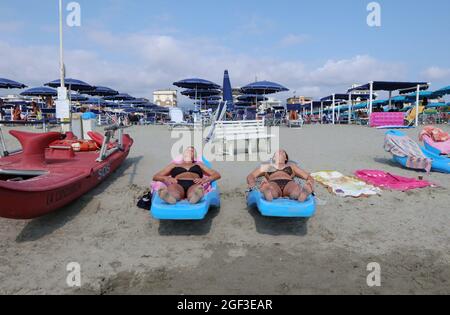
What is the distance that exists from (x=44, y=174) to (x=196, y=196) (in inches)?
86.2

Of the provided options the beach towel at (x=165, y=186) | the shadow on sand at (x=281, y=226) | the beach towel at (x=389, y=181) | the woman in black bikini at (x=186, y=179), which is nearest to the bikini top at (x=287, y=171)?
the shadow on sand at (x=281, y=226)

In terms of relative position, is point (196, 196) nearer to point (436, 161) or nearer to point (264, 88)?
point (436, 161)

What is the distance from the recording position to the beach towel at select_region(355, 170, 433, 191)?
17.1 feet

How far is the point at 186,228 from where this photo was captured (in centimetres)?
386

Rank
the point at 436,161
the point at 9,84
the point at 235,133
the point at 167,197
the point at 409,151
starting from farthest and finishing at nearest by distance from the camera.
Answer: the point at 9,84 → the point at 235,133 → the point at 409,151 → the point at 436,161 → the point at 167,197

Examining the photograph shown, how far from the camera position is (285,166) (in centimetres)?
441

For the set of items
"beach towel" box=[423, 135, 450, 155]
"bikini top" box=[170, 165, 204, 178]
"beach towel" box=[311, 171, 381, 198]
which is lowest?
"beach towel" box=[311, 171, 381, 198]

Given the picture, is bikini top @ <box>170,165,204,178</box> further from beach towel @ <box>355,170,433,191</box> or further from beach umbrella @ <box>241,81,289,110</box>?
beach umbrella @ <box>241,81,289,110</box>

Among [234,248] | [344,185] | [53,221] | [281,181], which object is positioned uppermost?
[281,181]

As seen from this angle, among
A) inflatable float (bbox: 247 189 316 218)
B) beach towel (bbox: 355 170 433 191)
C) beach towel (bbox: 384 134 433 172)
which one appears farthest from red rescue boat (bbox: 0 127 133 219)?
beach towel (bbox: 384 134 433 172)

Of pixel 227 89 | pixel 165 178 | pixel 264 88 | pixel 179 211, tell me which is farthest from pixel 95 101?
pixel 179 211

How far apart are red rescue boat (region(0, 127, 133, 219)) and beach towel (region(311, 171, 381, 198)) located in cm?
375
